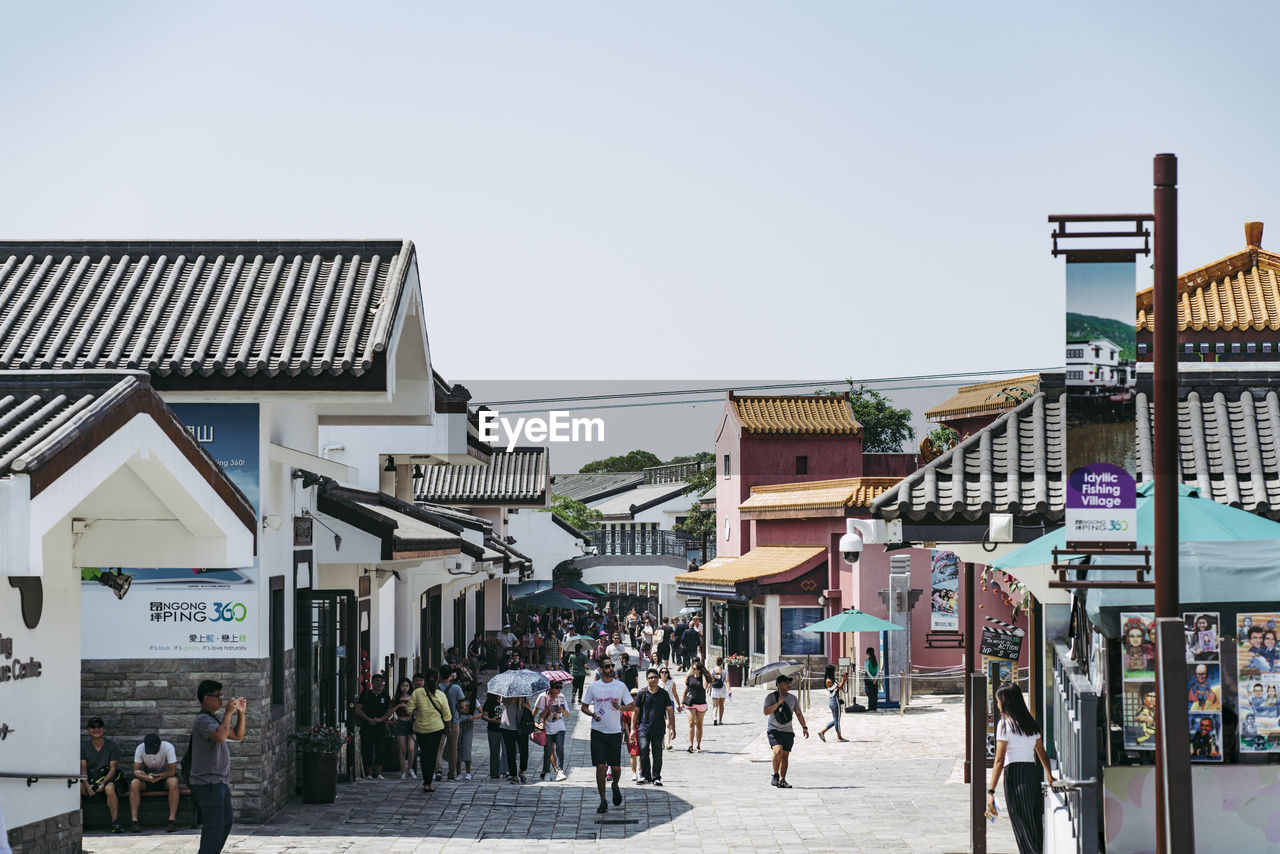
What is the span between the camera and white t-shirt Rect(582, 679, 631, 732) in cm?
1744

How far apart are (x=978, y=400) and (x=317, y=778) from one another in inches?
1244

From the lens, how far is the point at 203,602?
50.7 feet

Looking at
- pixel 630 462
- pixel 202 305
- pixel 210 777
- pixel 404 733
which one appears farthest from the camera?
pixel 630 462

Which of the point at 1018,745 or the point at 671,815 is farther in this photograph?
the point at 671,815

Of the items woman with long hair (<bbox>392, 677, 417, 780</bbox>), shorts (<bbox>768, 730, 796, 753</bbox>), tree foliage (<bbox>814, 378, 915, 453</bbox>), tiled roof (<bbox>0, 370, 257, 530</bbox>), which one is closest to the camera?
tiled roof (<bbox>0, 370, 257, 530</bbox>)

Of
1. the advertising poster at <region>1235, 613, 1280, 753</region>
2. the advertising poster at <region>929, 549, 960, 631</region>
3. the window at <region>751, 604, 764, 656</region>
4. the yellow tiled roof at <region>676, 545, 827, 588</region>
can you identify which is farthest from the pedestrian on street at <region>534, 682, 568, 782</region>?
the window at <region>751, 604, 764, 656</region>

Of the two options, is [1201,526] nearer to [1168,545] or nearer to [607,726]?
[1168,545]

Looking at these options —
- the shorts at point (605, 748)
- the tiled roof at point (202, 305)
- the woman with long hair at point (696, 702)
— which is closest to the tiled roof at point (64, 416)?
the tiled roof at point (202, 305)

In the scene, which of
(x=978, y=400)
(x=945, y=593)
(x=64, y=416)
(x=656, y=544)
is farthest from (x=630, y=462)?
(x=64, y=416)

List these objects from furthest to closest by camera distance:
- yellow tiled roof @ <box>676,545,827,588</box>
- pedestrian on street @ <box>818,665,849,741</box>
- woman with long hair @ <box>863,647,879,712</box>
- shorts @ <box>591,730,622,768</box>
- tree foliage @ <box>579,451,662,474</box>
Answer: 1. tree foliage @ <box>579,451,662,474</box>
2. yellow tiled roof @ <box>676,545,827,588</box>
3. woman with long hair @ <box>863,647,879,712</box>
4. pedestrian on street @ <box>818,665,849,741</box>
5. shorts @ <box>591,730,622,768</box>

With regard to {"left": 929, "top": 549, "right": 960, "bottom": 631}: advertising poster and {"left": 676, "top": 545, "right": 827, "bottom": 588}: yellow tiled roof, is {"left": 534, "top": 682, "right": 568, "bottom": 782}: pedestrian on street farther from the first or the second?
{"left": 676, "top": 545, "right": 827, "bottom": 588}: yellow tiled roof

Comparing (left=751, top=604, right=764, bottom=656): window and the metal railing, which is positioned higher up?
the metal railing

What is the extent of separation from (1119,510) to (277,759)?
1080cm

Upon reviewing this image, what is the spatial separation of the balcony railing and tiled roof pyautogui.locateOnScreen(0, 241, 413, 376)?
50.3 metres
